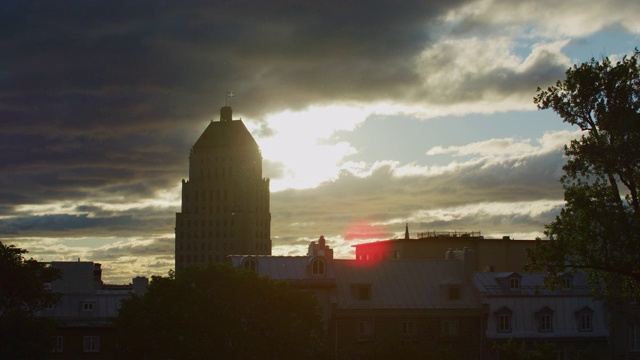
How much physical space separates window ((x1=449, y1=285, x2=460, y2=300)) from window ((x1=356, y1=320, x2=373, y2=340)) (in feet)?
30.1

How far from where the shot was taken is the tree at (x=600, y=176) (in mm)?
61969

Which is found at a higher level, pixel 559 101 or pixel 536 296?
pixel 559 101

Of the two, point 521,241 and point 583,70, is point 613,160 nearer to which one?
point 583,70

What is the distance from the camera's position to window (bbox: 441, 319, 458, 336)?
339 ft

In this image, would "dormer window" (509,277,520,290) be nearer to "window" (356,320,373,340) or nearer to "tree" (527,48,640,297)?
"window" (356,320,373,340)

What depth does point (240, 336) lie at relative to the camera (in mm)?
86375

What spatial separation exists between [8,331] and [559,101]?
162 feet

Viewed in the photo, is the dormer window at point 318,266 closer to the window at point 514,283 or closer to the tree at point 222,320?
the tree at point 222,320

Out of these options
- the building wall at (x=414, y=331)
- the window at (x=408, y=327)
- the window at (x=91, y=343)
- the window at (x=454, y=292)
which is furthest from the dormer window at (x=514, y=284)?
the window at (x=91, y=343)

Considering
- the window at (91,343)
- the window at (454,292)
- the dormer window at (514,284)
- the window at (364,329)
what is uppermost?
the dormer window at (514,284)

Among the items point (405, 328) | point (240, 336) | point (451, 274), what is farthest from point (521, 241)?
point (240, 336)

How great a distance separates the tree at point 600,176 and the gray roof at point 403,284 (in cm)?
3949

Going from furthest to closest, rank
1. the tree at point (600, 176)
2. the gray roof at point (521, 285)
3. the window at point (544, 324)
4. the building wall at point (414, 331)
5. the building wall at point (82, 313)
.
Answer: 1. the building wall at point (82, 313)
2. the gray roof at point (521, 285)
3. the window at point (544, 324)
4. the building wall at point (414, 331)
5. the tree at point (600, 176)

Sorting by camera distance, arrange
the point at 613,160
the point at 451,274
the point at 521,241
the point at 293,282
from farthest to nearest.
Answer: the point at 521,241
the point at 451,274
the point at 293,282
the point at 613,160
